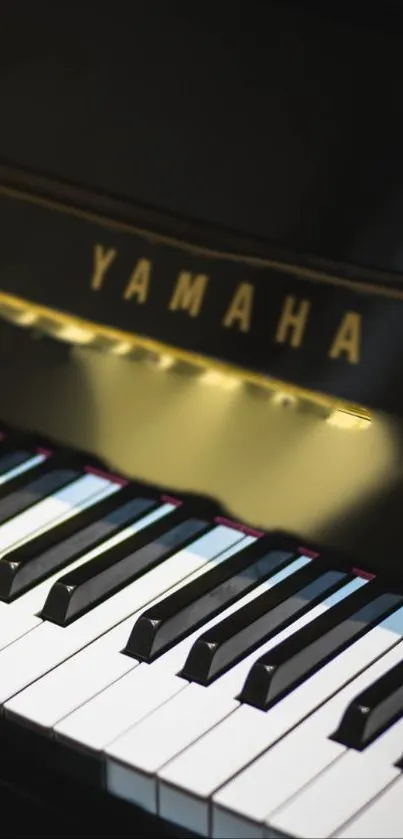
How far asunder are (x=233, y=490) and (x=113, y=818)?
1.32 feet

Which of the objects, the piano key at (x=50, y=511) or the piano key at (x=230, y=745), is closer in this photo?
the piano key at (x=230, y=745)

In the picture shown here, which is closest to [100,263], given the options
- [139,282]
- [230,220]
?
[139,282]

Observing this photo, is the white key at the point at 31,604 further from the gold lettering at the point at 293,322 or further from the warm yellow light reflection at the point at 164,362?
the gold lettering at the point at 293,322

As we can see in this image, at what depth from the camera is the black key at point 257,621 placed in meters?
1.23

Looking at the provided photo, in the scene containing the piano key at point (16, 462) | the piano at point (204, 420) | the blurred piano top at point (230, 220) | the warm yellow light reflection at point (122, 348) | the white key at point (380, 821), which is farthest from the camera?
the piano key at point (16, 462)

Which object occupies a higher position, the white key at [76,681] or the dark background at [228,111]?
the dark background at [228,111]

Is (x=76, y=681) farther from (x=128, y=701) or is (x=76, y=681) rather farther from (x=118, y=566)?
(x=118, y=566)

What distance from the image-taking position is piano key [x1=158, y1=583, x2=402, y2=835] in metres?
1.09

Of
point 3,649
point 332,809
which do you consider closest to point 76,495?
point 3,649

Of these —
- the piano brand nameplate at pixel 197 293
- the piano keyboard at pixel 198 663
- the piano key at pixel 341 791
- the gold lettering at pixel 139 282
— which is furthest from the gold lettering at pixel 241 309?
the piano key at pixel 341 791

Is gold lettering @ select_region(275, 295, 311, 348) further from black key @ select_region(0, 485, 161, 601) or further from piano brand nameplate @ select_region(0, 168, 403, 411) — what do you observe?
black key @ select_region(0, 485, 161, 601)

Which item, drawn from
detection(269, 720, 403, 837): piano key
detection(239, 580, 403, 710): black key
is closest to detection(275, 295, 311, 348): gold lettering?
detection(239, 580, 403, 710): black key

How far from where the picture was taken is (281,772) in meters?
1.10

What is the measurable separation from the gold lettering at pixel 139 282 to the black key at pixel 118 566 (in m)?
0.24
